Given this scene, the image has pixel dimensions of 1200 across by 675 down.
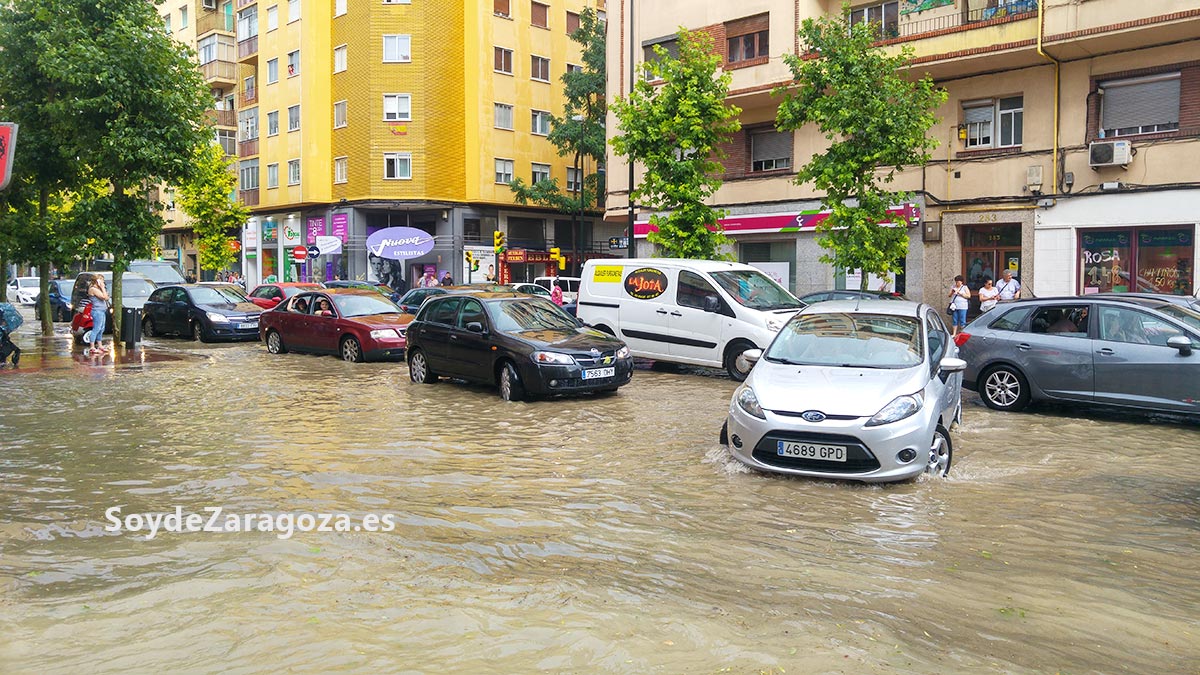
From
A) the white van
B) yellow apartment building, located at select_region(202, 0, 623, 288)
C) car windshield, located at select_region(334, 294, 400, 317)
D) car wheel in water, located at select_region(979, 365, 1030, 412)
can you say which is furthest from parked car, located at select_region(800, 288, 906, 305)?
yellow apartment building, located at select_region(202, 0, 623, 288)

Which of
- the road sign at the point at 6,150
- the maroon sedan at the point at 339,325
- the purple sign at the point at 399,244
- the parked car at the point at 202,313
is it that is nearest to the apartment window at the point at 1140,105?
the maroon sedan at the point at 339,325

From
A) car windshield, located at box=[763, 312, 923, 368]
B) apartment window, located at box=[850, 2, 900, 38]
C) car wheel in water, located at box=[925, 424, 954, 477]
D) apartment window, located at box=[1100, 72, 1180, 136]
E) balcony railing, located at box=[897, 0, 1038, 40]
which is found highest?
apartment window, located at box=[850, 2, 900, 38]

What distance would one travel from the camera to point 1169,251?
21016 millimetres

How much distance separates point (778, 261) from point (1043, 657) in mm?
25067

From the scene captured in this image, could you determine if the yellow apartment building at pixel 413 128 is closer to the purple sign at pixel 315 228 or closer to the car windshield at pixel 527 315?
the purple sign at pixel 315 228

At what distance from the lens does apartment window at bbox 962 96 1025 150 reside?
23500 millimetres

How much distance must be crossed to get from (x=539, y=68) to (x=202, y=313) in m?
27.5

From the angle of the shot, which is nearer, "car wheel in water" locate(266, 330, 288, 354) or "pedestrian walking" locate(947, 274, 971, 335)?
"car wheel in water" locate(266, 330, 288, 354)

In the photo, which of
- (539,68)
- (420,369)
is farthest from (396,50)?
(420,369)

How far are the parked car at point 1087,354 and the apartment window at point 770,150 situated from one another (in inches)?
640

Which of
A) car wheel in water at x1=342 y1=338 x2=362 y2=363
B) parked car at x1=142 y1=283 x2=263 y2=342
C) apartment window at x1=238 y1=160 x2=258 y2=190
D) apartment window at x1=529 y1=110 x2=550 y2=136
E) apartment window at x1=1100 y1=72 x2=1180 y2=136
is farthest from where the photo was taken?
apartment window at x1=238 y1=160 x2=258 y2=190

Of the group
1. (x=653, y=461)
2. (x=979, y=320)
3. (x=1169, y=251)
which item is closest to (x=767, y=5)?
(x=1169, y=251)

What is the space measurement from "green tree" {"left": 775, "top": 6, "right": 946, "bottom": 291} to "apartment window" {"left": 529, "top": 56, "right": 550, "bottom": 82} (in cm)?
2628

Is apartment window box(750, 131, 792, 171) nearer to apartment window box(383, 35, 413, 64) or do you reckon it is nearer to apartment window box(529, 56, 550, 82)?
apartment window box(529, 56, 550, 82)
